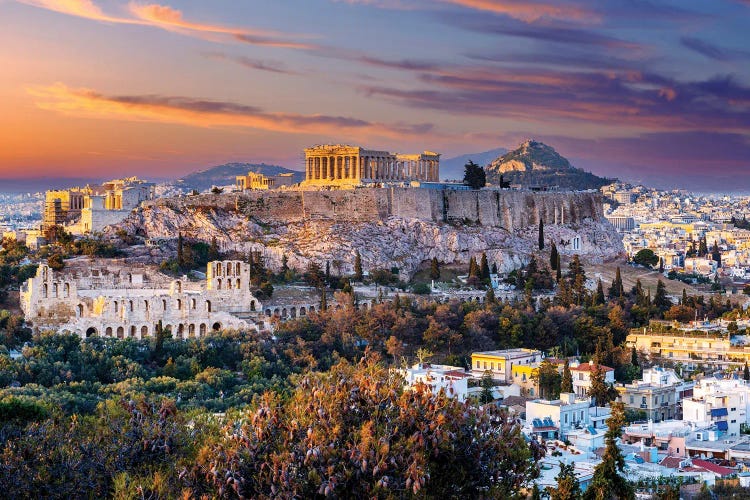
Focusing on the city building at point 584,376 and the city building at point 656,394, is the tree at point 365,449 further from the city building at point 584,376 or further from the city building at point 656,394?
the city building at point 584,376

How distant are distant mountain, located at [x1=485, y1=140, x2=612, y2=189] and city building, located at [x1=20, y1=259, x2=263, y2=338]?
78480 mm

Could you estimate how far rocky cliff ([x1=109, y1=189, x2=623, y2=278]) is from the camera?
53.9m

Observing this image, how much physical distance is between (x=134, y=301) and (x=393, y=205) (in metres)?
19.0

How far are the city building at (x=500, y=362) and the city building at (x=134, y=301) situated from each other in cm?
745

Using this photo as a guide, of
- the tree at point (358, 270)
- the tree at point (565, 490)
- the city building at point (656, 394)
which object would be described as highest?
the tree at point (358, 270)

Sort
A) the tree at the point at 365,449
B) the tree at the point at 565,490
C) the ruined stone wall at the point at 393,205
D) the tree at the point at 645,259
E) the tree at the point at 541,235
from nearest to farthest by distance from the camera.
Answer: the tree at the point at 365,449 → the tree at the point at 565,490 → the ruined stone wall at the point at 393,205 → the tree at the point at 541,235 → the tree at the point at 645,259

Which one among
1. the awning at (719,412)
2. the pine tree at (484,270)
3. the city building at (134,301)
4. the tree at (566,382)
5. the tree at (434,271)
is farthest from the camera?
the tree at (434,271)

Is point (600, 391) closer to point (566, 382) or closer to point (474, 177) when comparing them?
point (566, 382)

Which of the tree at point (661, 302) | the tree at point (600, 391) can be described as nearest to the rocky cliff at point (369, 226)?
the tree at point (661, 302)

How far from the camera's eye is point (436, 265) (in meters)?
54.7

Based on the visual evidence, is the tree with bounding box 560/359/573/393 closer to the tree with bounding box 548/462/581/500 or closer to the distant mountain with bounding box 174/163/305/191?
the tree with bounding box 548/462/581/500

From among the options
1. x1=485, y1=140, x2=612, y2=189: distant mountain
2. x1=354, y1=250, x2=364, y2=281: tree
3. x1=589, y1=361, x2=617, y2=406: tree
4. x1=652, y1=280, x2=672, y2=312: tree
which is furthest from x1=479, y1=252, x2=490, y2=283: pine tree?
x1=485, y1=140, x2=612, y2=189: distant mountain

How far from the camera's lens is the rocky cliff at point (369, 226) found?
53.9 meters

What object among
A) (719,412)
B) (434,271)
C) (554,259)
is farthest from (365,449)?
(554,259)
